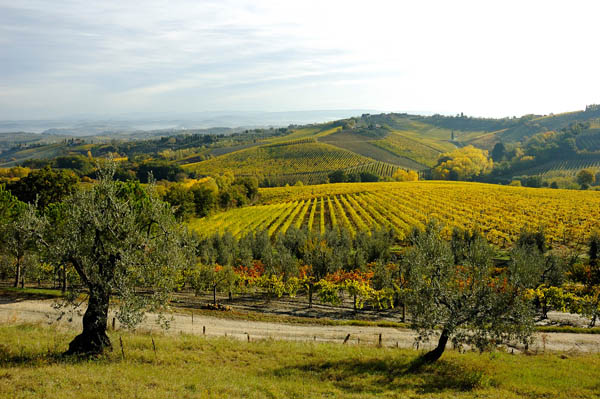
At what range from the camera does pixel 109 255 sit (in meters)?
17.4

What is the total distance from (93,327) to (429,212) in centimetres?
6940

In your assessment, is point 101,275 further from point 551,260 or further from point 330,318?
point 551,260

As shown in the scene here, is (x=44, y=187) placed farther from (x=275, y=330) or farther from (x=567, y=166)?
(x=567, y=166)

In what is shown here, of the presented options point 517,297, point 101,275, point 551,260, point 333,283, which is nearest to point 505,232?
point 551,260

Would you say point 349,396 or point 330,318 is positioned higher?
point 349,396

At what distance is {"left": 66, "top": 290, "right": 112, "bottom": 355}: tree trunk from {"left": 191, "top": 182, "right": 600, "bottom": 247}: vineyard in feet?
157

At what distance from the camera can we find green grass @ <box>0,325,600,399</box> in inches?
573

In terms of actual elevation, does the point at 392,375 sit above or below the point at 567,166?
below

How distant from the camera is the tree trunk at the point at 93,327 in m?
17.6

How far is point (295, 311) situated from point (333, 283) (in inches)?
204

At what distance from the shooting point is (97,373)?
15375 millimetres

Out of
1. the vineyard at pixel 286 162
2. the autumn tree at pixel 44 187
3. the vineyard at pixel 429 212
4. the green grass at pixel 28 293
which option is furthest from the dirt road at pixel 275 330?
the vineyard at pixel 286 162

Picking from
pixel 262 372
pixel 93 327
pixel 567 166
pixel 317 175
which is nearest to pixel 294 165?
pixel 317 175

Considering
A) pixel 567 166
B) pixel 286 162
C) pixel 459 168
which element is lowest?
pixel 459 168
